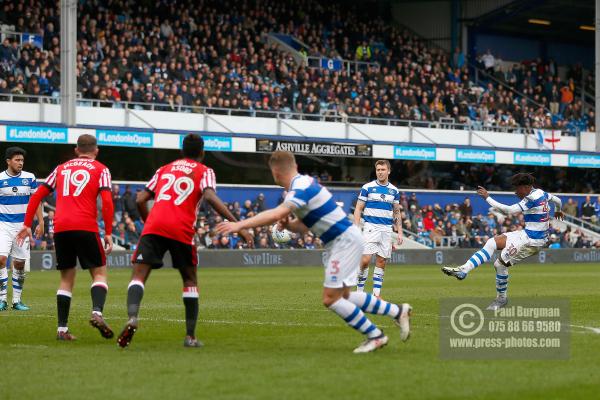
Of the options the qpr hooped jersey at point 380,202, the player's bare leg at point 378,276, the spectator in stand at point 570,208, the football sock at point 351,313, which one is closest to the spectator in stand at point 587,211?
the spectator in stand at point 570,208

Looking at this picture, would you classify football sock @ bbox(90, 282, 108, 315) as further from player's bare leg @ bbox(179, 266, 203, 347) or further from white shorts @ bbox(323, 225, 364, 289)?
white shorts @ bbox(323, 225, 364, 289)

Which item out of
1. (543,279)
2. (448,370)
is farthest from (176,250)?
(543,279)

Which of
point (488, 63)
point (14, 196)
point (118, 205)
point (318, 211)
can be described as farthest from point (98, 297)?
point (488, 63)

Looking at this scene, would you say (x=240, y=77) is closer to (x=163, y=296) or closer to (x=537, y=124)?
(x=537, y=124)

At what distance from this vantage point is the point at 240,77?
4547 cm

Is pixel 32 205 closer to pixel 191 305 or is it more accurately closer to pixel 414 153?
pixel 191 305

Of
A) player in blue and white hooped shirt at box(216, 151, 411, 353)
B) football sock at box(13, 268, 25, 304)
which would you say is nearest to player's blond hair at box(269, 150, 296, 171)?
player in blue and white hooped shirt at box(216, 151, 411, 353)

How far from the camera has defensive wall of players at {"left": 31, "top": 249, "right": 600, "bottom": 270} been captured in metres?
35.4

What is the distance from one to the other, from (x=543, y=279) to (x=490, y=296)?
28.5 feet

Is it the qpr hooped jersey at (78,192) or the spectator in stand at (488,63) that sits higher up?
the spectator in stand at (488,63)

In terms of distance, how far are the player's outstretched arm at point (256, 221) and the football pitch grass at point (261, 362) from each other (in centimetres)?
122

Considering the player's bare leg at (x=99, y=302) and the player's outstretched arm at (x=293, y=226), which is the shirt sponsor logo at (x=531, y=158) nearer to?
the player's bare leg at (x=99, y=302)

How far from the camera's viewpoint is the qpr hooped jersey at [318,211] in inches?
426

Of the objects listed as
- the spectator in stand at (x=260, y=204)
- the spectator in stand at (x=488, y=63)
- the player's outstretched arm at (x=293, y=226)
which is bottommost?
the spectator in stand at (x=260, y=204)
